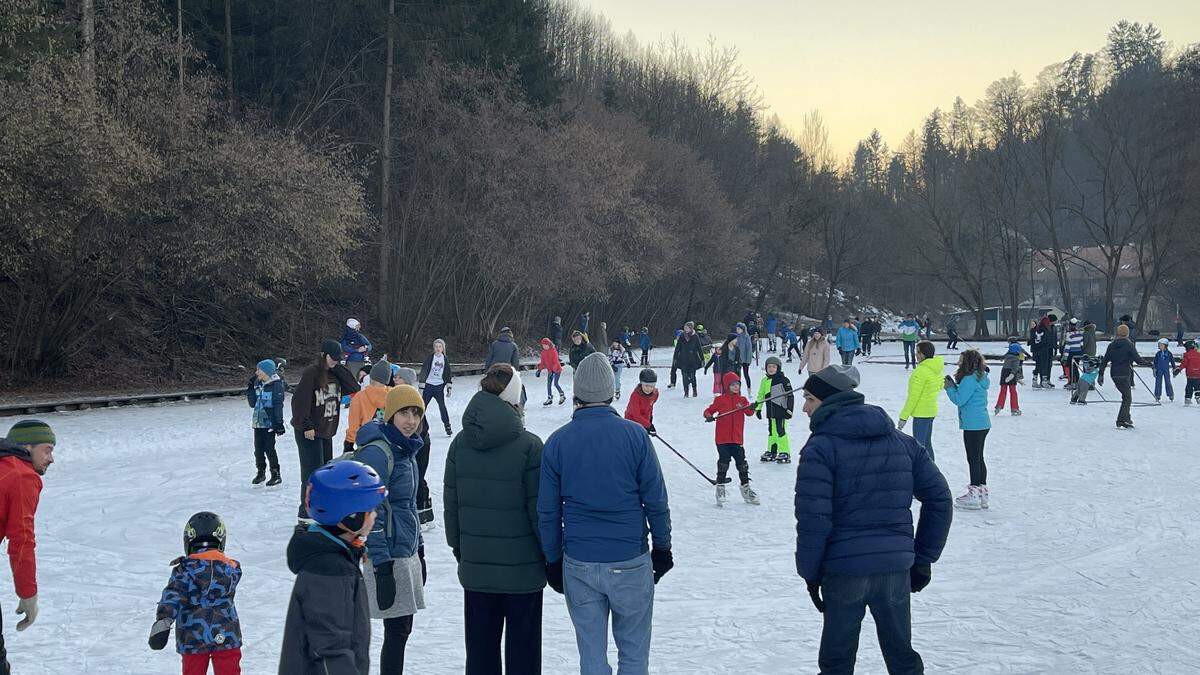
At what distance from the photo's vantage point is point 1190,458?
44.5 feet

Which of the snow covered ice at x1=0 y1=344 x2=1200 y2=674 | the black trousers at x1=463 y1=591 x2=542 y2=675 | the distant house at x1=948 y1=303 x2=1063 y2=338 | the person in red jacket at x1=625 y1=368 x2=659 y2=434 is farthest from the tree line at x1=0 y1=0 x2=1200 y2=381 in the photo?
the black trousers at x1=463 y1=591 x2=542 y2=675

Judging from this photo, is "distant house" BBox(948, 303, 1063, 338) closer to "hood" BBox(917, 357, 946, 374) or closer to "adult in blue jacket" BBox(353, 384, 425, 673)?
"hood" BBox(917, 357, 946, 374)

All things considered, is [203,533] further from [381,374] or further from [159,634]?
[381,374]

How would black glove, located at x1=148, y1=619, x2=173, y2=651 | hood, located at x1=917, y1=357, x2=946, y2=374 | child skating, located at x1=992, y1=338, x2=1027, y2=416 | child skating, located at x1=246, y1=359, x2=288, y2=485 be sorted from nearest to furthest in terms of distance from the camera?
black glove, located at x1=148, y1=619, x2=173, y2=651
hood, located at x1=917, y1=357, x2=946, y2=374
child skating, located at x1=246, y1=359, x2=288, y2=485
child skating, located at x1=992, y1=338, x2=1027, y2=416

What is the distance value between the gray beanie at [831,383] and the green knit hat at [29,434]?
11.2 feet

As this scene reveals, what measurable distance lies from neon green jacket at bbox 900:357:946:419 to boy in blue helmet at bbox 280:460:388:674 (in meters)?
8.25

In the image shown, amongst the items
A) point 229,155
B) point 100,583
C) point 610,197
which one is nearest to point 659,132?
point 610,197

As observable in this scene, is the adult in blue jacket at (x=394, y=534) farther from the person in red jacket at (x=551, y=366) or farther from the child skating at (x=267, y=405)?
the person in red jacket at (x=551, y=366)

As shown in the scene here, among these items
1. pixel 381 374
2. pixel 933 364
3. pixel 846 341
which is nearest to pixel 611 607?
pixel 381 374

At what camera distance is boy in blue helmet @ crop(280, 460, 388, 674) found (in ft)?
10.3

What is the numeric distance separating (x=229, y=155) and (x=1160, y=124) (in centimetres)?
4469

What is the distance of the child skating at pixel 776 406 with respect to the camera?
1241 centimetres

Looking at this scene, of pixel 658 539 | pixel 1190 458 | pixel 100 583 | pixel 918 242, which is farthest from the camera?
pixel 918 242

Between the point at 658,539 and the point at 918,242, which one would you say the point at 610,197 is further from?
the point at 658,539
